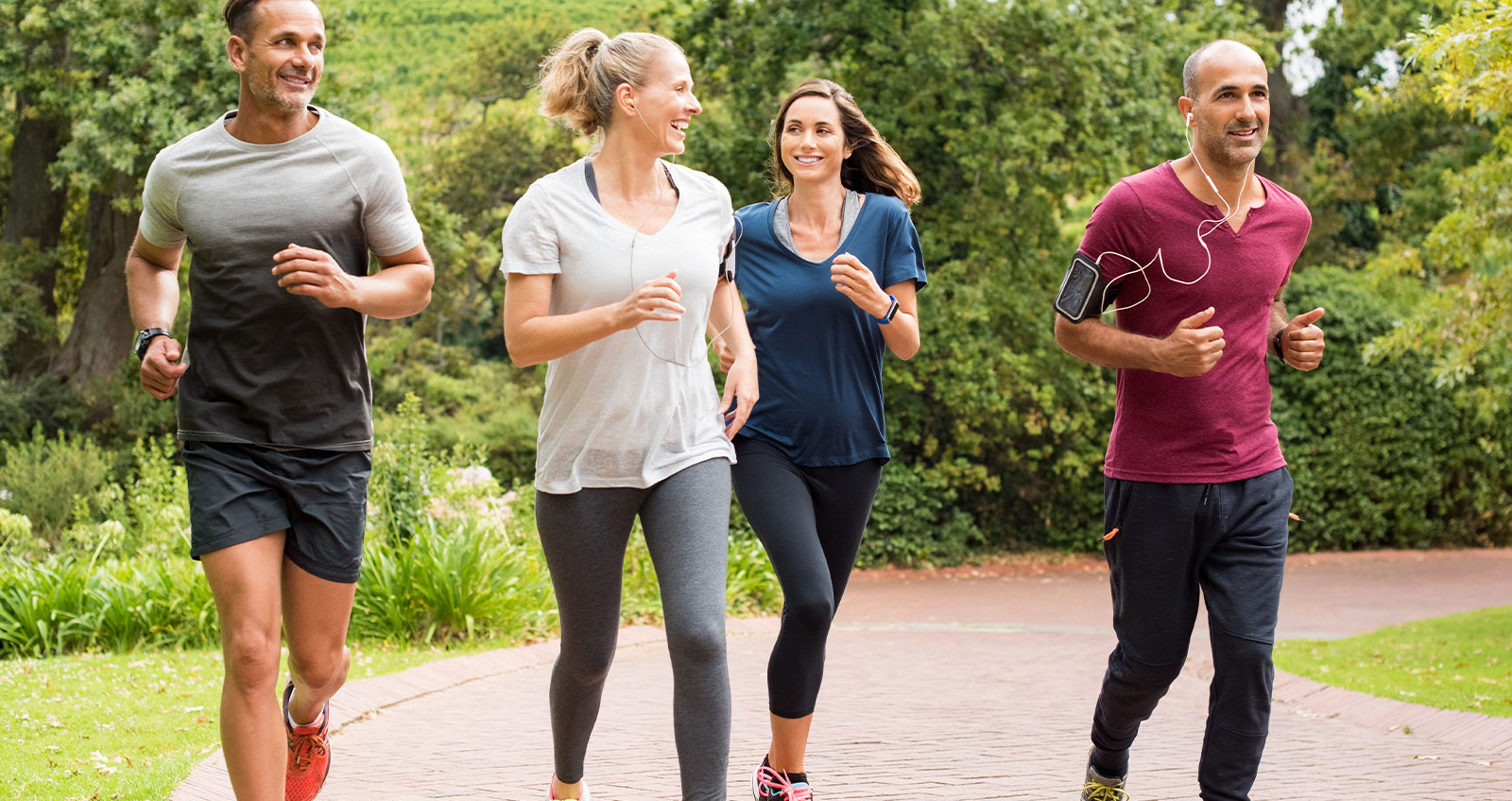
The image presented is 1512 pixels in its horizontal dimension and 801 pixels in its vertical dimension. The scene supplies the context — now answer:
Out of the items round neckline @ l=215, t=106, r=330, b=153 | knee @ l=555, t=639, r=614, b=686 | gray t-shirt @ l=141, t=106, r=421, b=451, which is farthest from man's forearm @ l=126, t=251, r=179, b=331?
knee @ l=555, t=639, r=614, b=686

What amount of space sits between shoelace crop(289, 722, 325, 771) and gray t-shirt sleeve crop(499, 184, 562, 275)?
1528mm

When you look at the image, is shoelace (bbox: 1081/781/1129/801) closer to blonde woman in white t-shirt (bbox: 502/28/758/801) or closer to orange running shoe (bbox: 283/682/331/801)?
blonde woman in white t-shirt (bbox: 502/28/758/801)

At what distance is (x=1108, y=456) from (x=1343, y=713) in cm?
384

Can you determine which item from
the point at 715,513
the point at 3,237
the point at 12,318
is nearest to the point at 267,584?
the point at 715,513

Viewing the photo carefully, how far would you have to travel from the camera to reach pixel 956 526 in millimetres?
17109

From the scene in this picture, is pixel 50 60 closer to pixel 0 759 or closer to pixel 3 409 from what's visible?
pixel 3 409

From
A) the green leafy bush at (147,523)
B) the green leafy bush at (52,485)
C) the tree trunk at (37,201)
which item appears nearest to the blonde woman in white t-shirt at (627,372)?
the green leafy bush at (147,523)

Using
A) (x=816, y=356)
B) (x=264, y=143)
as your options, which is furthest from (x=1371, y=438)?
(x=264, y=143)

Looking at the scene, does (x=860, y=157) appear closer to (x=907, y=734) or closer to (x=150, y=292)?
(x=150, y=292)

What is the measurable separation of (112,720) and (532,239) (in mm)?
3739

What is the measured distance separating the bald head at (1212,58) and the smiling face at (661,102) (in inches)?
51.9

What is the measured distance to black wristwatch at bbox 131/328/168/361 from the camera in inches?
133

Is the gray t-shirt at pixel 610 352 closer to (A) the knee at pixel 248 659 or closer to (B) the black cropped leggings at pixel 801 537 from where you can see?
(B) the black cropped leggings at pixel 801 537

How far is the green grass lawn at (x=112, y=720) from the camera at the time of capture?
4.71m
